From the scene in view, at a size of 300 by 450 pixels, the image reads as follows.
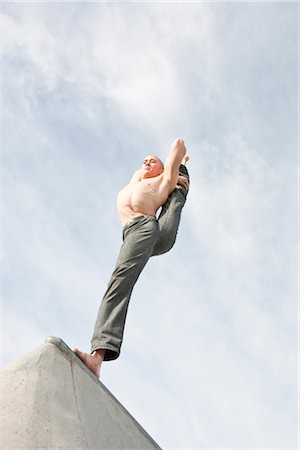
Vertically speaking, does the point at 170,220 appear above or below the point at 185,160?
below

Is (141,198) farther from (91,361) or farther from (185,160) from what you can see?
(91,361)

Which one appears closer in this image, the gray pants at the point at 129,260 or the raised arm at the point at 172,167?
the gray pants at the point at 129,260

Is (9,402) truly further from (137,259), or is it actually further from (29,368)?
(137,259)

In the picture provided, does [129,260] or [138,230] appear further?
[138,230]

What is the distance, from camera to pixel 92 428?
4.96 metres

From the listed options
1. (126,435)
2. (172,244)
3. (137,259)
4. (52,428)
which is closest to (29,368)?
(52,428)

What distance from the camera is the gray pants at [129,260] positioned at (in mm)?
6210

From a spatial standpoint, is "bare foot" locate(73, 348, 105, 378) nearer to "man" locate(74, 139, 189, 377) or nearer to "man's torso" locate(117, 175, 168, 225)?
"man" locate(74, 139, 189, 377)

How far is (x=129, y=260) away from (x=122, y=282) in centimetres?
31

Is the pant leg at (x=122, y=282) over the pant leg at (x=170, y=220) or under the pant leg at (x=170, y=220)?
under

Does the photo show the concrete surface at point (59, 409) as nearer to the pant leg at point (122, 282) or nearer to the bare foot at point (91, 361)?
the bare foot at point (91, 361)

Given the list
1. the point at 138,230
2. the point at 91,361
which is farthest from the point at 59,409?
the point at 138,230

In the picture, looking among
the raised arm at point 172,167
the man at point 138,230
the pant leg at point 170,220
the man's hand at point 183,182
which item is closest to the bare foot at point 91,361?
the man at point 138,230

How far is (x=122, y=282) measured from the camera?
654 cm
